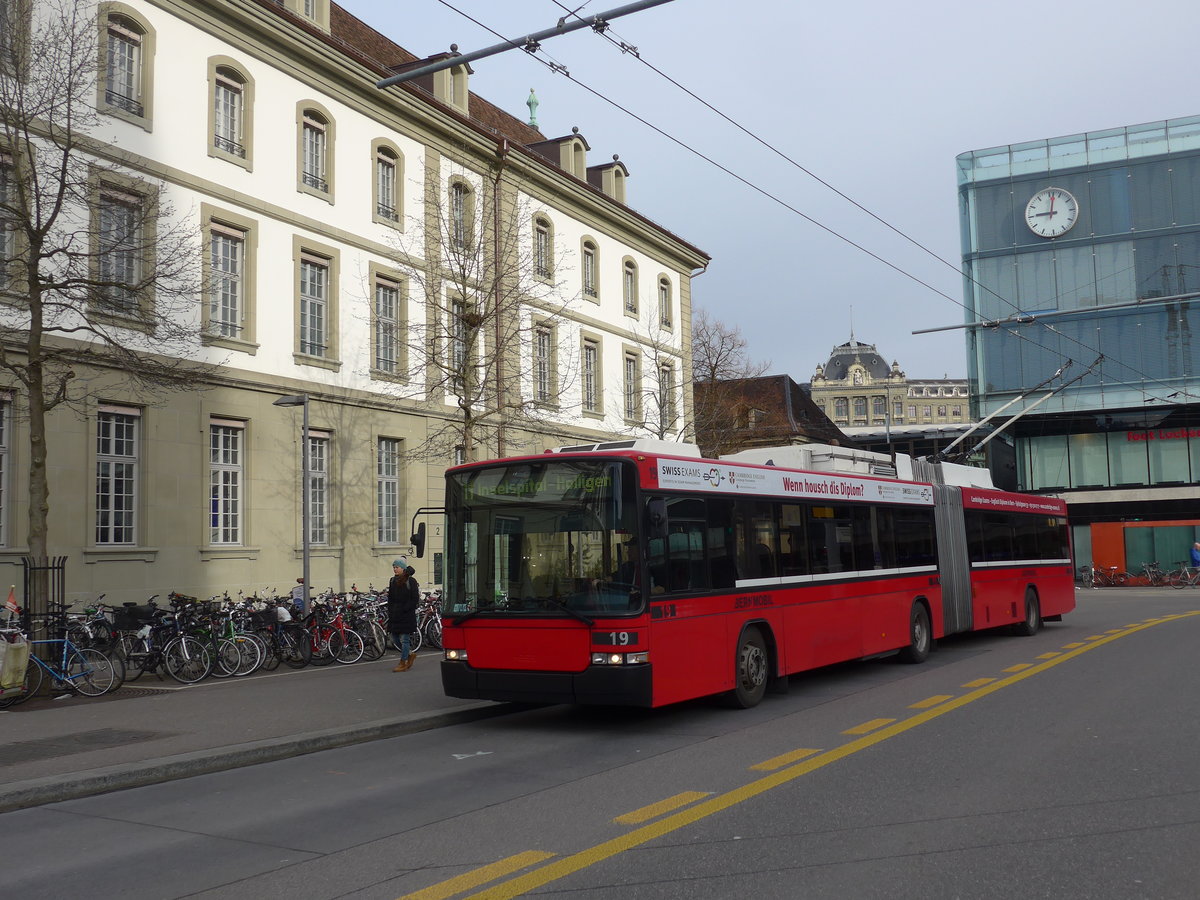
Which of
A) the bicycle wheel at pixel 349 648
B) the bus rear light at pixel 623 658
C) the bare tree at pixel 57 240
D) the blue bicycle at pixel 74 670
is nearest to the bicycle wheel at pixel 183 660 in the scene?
the blue bicycle at pixel 74 670

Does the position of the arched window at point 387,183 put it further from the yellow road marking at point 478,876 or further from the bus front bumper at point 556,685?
the yellow road marking at point 478,876

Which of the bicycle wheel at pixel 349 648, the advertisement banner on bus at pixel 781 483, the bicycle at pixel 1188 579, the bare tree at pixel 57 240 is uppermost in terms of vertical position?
the bare tree at pixel 57 240

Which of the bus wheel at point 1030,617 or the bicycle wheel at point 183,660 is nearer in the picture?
the bicycle wheel at point 183,660

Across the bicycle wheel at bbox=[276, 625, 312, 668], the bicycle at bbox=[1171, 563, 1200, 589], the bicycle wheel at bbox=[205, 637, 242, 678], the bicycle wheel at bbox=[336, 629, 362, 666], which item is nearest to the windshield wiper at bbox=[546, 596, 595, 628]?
the bicycle wheel at bbox=[205, 637, 242, 678]

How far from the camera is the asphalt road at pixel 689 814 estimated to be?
19.0 ft

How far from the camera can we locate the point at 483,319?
2359cm

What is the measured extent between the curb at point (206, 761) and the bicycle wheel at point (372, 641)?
734cm

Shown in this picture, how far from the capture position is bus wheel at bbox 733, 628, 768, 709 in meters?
12.0

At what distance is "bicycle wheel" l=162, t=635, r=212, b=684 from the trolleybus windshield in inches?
231

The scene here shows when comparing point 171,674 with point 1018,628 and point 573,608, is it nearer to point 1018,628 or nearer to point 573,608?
point 573,608

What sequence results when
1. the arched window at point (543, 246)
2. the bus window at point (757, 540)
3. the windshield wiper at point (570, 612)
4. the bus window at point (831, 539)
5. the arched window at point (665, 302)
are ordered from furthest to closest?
the arched window at point (665, 302)
the arched window at point (543, 246)
the bus window at point (831, 539)
the bus window at point (757, 540)
the windshield wiper at point (570, 612)

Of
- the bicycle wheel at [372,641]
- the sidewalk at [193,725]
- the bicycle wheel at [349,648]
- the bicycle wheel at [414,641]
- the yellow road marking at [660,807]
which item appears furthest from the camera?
the bicycle wheel at [372,641]

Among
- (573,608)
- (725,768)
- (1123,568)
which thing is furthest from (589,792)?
(1123,568)

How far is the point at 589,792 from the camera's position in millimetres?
8102
